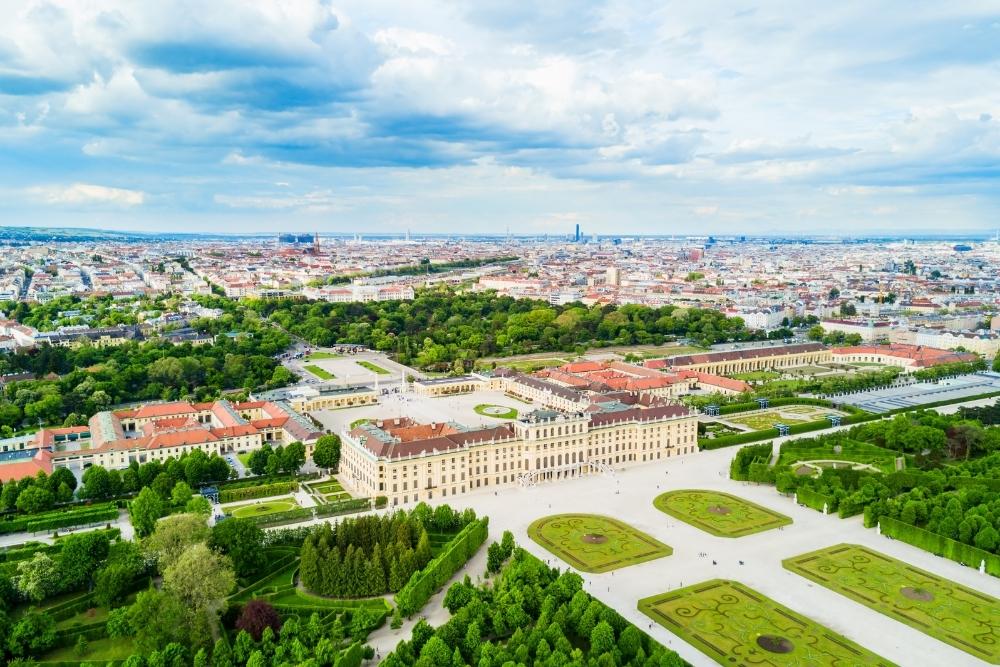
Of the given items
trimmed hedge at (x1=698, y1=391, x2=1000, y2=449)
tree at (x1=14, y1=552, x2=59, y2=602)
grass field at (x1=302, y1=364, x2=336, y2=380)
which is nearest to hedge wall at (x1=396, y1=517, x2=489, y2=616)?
tree at (x1=14, y1=552, x2=59, y2=602)

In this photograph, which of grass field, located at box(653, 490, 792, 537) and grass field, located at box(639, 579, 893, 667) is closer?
grass field, located at box(639, 579, 893, 667)

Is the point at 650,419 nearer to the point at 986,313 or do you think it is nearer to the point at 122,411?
the point at 122,411

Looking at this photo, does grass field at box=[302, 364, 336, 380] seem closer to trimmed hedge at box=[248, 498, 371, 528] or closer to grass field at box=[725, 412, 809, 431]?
trimmed hedge at box=[248, 498, 371, 528]

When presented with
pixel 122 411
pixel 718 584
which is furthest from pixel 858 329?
pixel 122 411

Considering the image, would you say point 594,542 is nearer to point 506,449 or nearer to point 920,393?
point 506,449

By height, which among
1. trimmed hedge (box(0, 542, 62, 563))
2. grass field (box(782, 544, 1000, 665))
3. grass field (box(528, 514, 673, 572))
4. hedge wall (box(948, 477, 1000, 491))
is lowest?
grass field (box(782, 544, 1000, 665))

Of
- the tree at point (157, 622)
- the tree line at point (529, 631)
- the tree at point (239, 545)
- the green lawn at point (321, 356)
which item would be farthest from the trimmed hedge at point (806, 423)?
the green lawn at point (321, 356)
